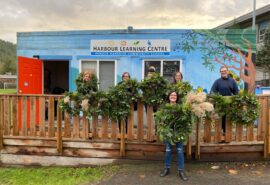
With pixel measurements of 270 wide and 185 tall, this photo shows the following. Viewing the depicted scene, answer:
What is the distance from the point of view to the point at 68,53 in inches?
346

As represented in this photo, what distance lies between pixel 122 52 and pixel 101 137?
3.80m

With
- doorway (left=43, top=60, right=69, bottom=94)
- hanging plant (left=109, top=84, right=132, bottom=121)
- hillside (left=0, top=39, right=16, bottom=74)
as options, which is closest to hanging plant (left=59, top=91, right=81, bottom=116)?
hanging plant (left=109, top=84, right=132, bottom=121)

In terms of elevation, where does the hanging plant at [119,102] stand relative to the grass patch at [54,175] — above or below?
above

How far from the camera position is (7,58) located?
58.7 m

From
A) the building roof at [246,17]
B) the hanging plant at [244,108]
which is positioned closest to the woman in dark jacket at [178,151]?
the hanging plant at [244,108]

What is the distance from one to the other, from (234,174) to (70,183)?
2873 mm

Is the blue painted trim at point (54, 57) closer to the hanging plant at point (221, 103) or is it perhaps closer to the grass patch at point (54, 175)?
the grass patch at point (54, 175)

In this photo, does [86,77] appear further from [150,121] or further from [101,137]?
[150,121]

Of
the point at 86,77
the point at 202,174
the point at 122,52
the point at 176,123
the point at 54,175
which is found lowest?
the point at 54,175

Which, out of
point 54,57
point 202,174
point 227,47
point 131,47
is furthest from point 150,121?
point 54,57

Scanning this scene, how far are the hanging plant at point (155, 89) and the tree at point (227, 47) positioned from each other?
3.56m

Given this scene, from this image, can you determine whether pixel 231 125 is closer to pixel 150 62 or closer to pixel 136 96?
pixel 136 96

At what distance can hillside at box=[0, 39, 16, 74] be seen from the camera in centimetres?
5569

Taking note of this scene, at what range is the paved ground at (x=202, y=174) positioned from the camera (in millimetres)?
4473
